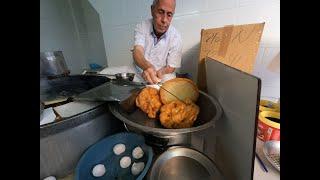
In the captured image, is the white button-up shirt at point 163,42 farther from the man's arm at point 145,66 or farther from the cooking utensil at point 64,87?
the cooking utensil at point 64,87

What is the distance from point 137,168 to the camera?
39 centimetres

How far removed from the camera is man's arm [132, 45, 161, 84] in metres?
0.68

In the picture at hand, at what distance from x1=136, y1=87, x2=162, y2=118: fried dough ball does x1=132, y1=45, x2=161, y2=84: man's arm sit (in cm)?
12

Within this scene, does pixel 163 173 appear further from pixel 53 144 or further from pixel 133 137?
pixel 53 144

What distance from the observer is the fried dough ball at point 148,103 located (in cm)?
55

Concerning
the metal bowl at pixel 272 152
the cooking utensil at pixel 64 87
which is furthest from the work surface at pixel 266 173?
the cooking utensil at pixel 64 87

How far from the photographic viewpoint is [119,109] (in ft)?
1.66

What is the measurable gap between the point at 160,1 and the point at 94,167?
878 mm

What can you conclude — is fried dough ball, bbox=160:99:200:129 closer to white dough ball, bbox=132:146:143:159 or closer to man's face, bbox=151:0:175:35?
white dough ball, bbox=132:146:143:159

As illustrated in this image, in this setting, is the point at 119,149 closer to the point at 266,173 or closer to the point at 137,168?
the point at 137,168

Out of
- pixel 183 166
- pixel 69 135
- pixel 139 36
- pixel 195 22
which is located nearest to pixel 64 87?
pixel 69 135

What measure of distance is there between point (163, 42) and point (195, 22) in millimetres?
251
